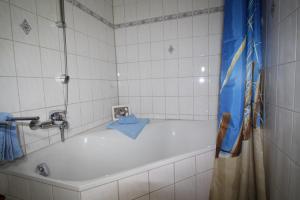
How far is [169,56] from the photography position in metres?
1.70

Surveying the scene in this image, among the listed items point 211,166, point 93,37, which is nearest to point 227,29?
point 211,166

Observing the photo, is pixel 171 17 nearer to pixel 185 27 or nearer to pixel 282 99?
pixel 185 27

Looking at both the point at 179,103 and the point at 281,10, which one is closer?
the point at 281,10

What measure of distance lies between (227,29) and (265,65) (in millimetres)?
361

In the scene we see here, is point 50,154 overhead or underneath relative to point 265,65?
underneath

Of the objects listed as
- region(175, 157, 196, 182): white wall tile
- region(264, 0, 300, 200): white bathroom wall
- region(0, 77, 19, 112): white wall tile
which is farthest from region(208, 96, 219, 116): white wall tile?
region(0, 77, 19, 112): white wall tile

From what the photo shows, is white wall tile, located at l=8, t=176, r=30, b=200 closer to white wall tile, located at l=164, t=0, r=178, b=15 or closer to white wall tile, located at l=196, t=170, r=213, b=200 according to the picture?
white wall tile, located at l=196, t=170, r=213, b=200

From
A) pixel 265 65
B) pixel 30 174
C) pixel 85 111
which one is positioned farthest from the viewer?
pixel 85 111

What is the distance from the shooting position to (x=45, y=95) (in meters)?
1.08

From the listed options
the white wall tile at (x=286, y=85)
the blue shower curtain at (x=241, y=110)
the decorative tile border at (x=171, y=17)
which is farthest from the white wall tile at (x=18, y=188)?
the decorative tile border at (x=171, y=17)

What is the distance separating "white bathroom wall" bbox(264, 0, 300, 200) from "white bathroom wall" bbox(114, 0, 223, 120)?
2.01ft

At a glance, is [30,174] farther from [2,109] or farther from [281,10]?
[281,10]

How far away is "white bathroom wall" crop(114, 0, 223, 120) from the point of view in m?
1.57

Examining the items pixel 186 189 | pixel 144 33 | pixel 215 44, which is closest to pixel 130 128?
pixel 186 189
